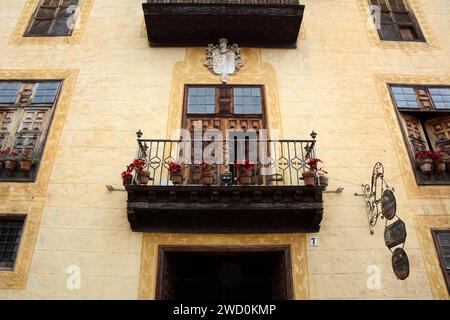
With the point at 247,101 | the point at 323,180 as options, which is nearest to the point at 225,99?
the point at 247,101

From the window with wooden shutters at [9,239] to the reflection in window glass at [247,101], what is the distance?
219 inches

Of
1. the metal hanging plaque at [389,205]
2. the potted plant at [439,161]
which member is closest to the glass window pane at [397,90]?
the potted plant at [439,161]

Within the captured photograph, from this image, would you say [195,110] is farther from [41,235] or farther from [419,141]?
[419,141]

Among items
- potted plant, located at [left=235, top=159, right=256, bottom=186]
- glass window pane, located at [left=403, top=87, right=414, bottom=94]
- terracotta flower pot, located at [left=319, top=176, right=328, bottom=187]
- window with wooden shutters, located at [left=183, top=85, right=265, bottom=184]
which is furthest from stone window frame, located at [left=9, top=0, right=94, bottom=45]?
glass window pane, located at [left=403, top=87, right=414, bottom=94]

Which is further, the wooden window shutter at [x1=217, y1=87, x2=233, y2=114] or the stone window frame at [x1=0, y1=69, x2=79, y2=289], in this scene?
the wooden window shutter at [x1=217, y1=87, x2=233, y2=114]

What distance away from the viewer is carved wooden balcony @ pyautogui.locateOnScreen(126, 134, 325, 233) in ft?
23.3

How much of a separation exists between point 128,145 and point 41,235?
268 cm

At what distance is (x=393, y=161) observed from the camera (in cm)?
837

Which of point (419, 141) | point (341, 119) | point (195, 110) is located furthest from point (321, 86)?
point (195, 110)

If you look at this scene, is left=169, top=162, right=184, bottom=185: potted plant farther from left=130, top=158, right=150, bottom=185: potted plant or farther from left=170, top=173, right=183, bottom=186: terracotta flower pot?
left=130, top=158, right=150, bottom=185: potted plant

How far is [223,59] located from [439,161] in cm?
590

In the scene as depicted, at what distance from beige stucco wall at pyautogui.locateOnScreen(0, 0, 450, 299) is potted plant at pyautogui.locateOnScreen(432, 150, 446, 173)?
0.46m

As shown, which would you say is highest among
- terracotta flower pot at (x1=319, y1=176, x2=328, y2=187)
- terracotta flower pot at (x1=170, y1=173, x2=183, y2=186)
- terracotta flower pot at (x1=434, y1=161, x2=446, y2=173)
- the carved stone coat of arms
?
the carved stone coat of arms

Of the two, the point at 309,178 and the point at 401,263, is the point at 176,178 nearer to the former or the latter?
the point at 309,178
